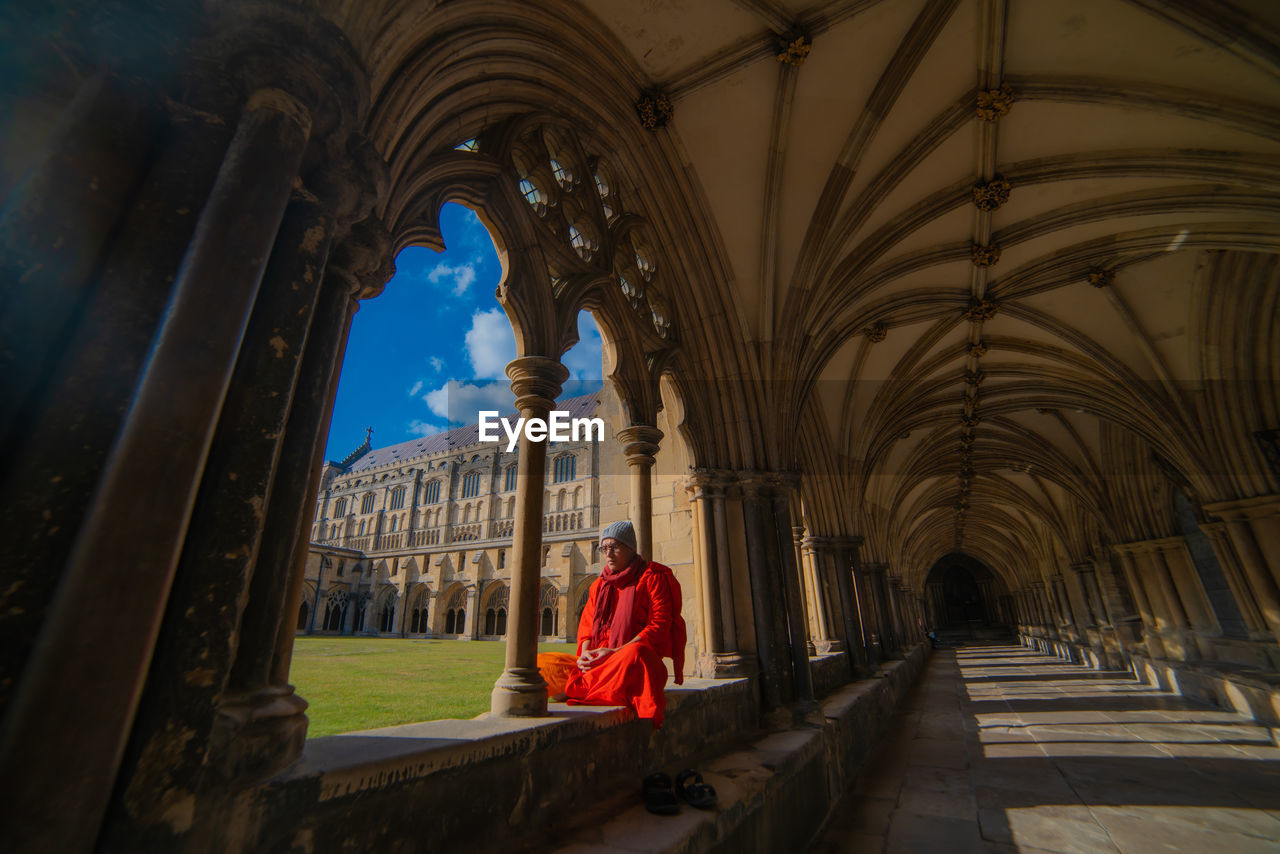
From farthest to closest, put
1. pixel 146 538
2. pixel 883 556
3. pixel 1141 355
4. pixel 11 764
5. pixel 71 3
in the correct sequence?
pixel 883 556 < pixel 1141 355 < pixel 71 3 < pixel 146 538 < pixel 11 764

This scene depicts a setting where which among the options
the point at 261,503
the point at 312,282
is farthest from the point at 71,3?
the point at 261,503

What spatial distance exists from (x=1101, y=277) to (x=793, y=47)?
253 inches

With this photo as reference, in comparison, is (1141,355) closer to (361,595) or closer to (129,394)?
(129,394)

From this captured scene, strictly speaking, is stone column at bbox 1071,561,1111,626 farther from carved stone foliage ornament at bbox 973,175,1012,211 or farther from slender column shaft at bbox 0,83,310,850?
slender column shaft at bbox 0,83,310,850

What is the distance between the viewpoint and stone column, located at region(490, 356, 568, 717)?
2.54 metres

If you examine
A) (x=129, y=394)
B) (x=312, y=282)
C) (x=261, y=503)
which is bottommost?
(x=261, y=503)

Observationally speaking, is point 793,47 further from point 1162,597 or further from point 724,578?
point 1162,597

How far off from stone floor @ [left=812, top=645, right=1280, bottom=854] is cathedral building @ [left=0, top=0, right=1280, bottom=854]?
142mm

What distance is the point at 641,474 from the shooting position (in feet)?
14.8

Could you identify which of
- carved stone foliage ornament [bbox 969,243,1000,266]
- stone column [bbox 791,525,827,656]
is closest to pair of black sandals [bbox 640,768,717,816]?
stone column [bbox 791,525,827,656]

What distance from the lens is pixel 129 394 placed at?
117 cm

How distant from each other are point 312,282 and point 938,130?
636cm

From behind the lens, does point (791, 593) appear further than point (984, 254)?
No

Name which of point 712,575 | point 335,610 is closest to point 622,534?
point 712,575
